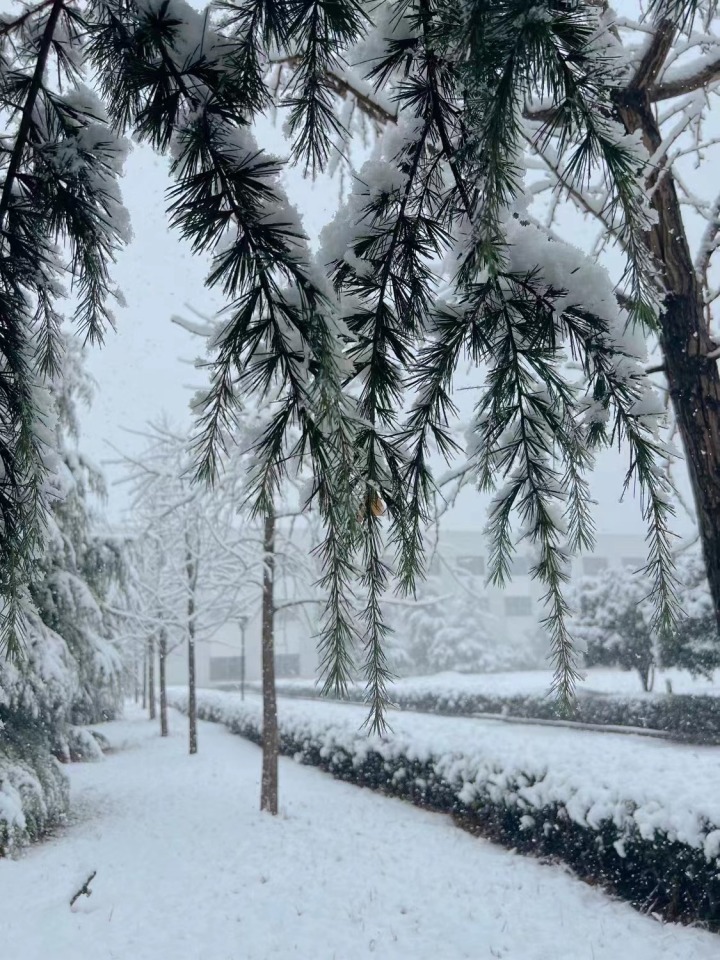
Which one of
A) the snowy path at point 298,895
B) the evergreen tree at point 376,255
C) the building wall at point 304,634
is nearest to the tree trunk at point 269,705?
the snowy path at point 298,895

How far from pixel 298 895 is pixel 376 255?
19.5ft

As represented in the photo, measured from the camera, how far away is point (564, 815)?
20.8 ft

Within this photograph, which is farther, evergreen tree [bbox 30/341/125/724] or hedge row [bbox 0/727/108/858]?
evergreen tree [bbox 30/341/125/724]

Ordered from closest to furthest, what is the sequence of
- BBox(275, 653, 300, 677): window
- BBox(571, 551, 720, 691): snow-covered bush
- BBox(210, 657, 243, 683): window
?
BBox(571, 551, 720, 691): snow-covered bush, BBox(275, 653, 300, 677): window, BBox(210, 657, 243, 683): window

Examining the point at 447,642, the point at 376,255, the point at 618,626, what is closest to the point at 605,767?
the point at 376,255

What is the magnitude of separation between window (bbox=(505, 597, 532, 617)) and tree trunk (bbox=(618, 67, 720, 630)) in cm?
4315

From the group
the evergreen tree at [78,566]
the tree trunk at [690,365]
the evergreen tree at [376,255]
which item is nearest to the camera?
the evergreen tree at [376,255]

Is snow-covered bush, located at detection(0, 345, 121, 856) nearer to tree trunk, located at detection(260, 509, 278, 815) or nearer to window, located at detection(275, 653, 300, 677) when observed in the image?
tree trunk, located at detection(260, 509, 278, 815)

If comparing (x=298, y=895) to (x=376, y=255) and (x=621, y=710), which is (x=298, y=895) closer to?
(x=376, y=255)

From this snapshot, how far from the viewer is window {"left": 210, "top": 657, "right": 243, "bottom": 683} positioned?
42844 millimetres

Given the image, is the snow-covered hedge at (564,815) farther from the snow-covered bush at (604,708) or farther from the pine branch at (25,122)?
the pine branch at (25,122)

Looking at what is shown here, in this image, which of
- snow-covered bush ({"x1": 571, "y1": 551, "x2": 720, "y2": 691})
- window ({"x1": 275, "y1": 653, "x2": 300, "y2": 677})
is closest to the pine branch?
snow-covered bush ({"x1": 571, "y1": 551, "x2": 720, "y2": 691})

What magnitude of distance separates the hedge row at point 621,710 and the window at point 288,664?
25429 mm

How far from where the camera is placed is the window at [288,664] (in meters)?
42.2
